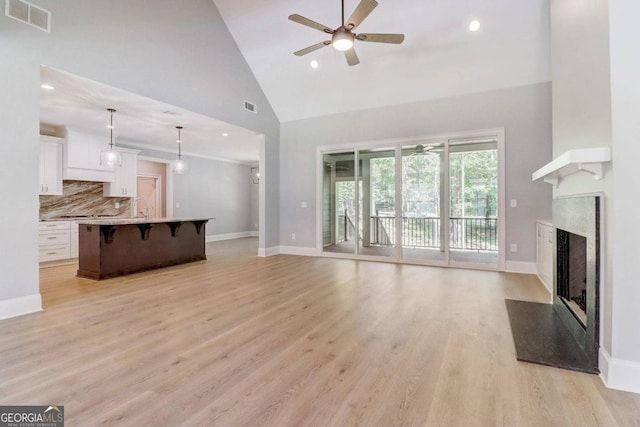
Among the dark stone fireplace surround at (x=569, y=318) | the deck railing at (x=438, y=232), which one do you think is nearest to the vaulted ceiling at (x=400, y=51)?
the deck railing at (x=438, y=232)

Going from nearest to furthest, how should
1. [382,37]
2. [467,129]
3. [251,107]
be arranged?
[382,37], [467,129], [251,107]

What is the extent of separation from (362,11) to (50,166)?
6485 mm

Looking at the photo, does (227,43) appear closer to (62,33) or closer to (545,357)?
(62,33)

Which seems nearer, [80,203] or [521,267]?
[521,267]

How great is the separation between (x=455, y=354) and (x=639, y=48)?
85.1 inches

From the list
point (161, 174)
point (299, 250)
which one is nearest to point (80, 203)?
point (161, 174)

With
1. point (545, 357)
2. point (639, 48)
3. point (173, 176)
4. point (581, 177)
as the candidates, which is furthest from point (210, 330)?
point (173, 176)

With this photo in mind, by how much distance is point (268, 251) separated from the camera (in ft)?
22.0

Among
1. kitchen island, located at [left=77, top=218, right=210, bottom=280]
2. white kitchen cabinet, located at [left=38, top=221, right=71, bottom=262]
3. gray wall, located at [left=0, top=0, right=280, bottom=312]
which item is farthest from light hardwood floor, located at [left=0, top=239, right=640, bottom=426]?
white kitchen cabinet, located at [left=38, top=221, right=71, bottom=262]

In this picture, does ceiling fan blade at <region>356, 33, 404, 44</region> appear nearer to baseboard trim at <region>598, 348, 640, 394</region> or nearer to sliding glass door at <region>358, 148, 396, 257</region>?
sliding glass door at <region>358, 148, 396, 257</region>

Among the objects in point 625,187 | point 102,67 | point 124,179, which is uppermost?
point 102,67

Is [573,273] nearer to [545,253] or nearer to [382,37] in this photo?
[545,253]

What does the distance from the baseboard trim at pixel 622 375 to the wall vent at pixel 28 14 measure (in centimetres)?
555

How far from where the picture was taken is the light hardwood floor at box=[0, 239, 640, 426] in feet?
5.20
